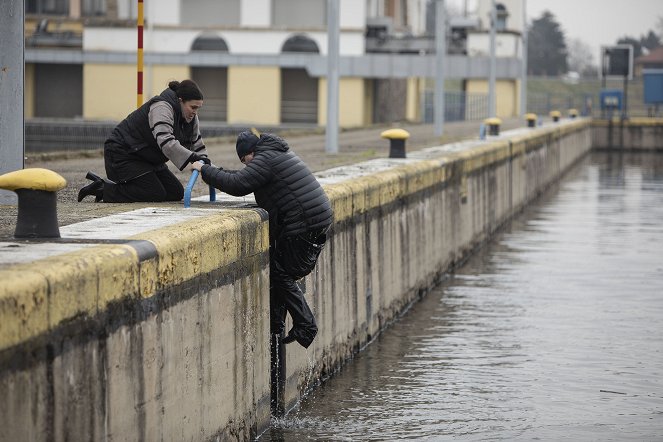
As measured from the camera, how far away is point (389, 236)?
54.0ft

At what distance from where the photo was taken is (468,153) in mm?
24141

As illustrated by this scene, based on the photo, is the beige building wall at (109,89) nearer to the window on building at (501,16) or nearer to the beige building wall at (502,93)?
the beige building wall at (502,93)

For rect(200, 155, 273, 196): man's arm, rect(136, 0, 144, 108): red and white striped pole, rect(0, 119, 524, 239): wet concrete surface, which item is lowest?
rect(0, 119, 524, 239): wet concrete surface

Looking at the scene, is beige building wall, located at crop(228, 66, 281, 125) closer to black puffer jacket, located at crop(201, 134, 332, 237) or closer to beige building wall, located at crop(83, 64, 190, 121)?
beige building wall, located at crop(83, 64, 190, 121)

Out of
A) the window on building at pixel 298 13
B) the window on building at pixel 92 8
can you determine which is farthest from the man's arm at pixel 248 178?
the window on building at pixel 92 8

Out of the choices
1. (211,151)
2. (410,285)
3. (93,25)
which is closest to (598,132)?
(93,25)

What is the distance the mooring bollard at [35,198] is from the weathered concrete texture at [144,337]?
1.66 feet

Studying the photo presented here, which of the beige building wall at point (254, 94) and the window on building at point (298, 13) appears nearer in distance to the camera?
the beige building wall at point (254, 94)

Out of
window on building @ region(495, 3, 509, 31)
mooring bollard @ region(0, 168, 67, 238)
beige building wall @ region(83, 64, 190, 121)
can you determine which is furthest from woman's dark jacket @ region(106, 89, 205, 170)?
window on building @ region(495, 3, 509, 31)

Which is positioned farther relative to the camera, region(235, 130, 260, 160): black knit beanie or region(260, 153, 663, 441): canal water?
region(260, 153, 663, 441): canal water

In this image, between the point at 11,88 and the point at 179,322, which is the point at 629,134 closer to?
the point at 11,88

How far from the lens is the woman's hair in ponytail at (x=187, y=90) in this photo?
11.9m

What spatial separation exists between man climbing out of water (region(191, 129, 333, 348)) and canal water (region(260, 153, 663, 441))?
3.11 ft

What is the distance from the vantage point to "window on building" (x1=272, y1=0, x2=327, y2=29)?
7025cm
